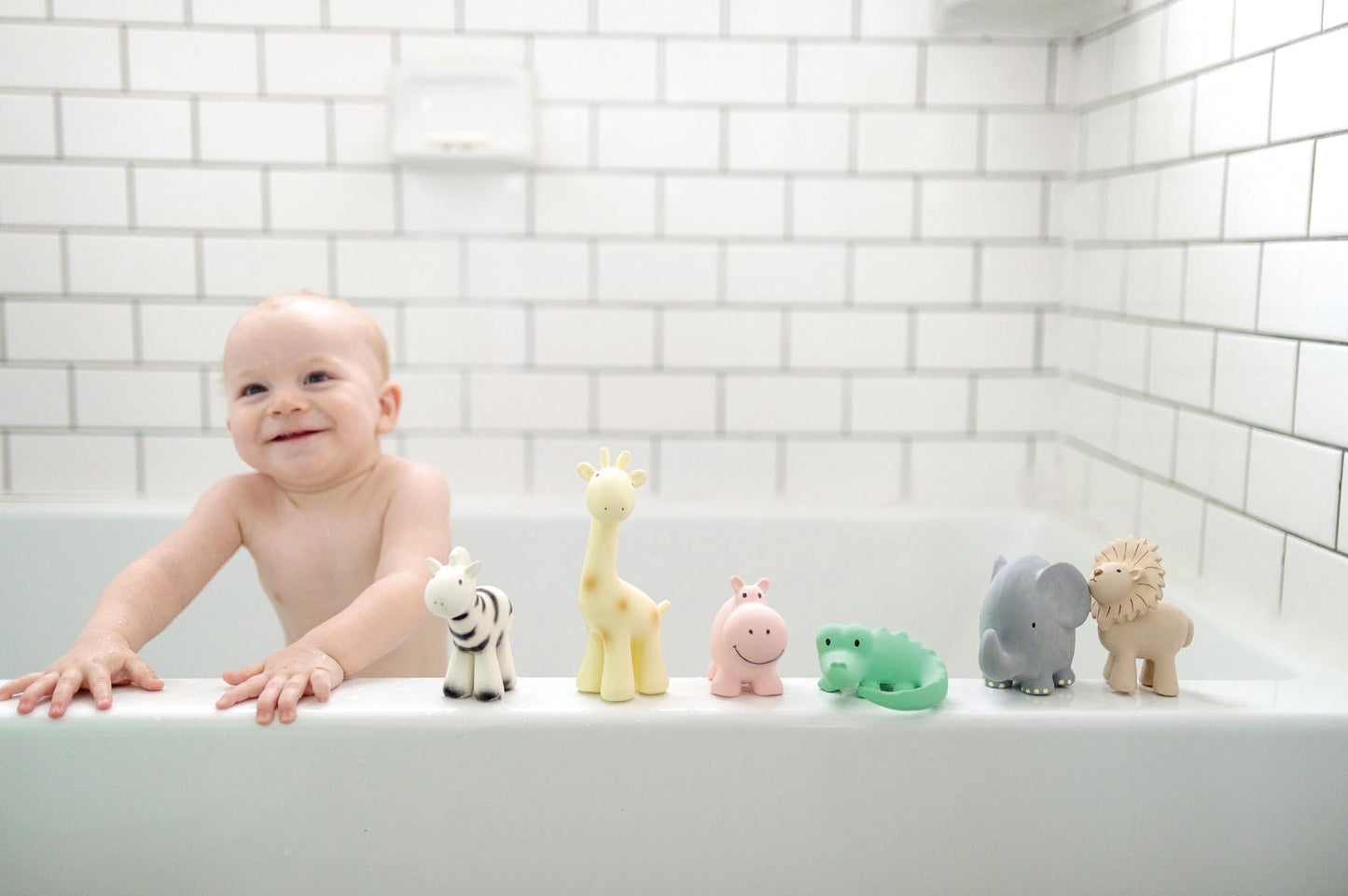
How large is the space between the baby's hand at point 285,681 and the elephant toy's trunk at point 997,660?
528 millimetres

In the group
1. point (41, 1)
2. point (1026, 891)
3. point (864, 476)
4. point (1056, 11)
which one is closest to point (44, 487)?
point (41, 1)

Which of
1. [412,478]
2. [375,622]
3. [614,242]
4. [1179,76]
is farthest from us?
[614,242]

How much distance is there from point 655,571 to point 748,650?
2.78 feet

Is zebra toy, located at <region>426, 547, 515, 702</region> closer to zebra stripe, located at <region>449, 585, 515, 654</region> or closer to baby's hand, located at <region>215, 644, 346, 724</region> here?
zebra stripe, located at <region>449, 585, 515, 654</region>

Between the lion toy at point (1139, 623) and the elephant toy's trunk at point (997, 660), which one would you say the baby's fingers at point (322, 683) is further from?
the lion toy at point (1139, 623)

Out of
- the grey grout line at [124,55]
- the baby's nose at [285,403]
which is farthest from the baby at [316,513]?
the grey grout line at [124,55]

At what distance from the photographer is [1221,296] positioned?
4.30 ft

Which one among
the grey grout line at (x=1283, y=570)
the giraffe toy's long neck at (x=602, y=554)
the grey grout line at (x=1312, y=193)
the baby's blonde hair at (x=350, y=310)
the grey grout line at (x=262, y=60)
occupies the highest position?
the grey grout line at (x=262, y=60)

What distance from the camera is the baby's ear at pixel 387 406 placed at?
131cm

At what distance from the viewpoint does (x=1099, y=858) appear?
0.91 m

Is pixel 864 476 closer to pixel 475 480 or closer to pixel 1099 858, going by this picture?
pixel 475 480

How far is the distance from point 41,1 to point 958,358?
1492mm

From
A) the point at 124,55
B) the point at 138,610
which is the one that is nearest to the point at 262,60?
the point at 124,55

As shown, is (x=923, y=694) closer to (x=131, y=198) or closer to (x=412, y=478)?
(x=412, y=478)
